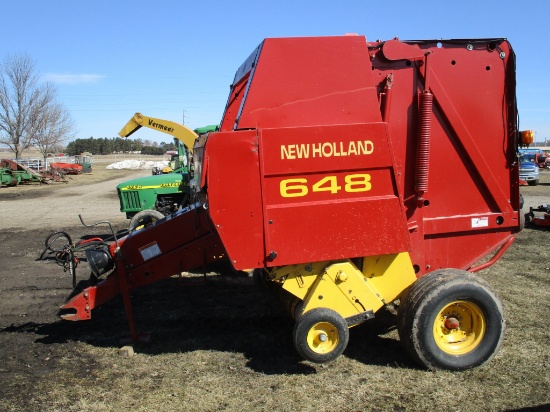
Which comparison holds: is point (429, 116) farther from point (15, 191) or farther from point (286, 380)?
point (15, 191)

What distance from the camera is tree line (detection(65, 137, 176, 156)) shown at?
283 feet

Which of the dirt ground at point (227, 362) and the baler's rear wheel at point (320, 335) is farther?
the baler's rear wheel at point (320, 335)

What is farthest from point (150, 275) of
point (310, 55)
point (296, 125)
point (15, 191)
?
point (15, 191)

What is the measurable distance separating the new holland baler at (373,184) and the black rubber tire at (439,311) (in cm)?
1

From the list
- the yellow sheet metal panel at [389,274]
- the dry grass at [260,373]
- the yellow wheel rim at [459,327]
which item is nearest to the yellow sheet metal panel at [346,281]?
the yellow sheet metal panel at [389,274]

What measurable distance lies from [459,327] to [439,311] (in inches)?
15.3

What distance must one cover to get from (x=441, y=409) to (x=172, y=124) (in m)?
6.98

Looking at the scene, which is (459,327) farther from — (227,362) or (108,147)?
(108,147)

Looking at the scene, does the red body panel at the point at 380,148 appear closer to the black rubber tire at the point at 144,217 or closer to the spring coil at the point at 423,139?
the spring coil at the point at 423,139

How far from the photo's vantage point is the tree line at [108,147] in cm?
8631

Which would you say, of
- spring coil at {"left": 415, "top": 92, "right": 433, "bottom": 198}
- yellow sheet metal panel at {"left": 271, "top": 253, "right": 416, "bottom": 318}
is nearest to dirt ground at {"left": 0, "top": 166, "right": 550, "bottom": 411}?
yellow sheet metal panel at {"left": 271, "top": 253, "right": 416, "bottom": 318}

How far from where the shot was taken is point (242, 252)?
4.19 m

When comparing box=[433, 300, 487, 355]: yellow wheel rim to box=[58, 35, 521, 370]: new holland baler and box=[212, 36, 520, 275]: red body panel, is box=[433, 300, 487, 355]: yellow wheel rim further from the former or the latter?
box=[212, 36, 520, 275]: red body panel

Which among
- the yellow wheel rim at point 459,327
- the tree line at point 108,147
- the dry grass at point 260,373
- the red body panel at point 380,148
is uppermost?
the tree line at point 108,147
